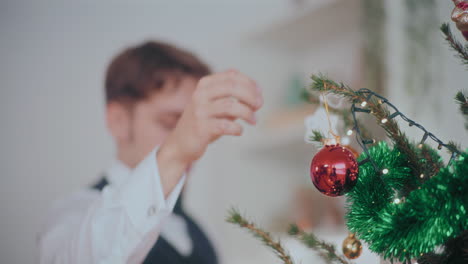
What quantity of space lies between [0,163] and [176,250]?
458 mm

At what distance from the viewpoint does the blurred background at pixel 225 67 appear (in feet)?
2.96

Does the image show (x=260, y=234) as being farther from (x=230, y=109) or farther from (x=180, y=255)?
(x=180, y=255)

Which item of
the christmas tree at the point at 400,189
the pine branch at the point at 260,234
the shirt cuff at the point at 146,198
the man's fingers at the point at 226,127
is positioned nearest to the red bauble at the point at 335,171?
the christmas tree at the point at 400,189

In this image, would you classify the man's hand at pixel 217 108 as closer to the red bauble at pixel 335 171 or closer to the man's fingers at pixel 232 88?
the man's fingers at pixel 232 88

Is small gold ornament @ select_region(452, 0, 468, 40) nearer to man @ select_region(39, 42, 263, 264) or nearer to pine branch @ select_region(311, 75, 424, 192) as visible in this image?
pine branch @ select_region(311, 75, 424, 192)

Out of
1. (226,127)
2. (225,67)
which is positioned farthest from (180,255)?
(225,67)

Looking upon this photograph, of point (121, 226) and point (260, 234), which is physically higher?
point (260, 234)

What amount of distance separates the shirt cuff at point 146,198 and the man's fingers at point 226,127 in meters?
0.14

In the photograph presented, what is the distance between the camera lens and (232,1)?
125 centimetres

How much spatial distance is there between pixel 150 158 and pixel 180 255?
12.5 inches

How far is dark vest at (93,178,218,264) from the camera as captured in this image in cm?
86

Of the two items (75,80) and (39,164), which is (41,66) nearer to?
(75,80)

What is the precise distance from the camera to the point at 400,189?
0.43m

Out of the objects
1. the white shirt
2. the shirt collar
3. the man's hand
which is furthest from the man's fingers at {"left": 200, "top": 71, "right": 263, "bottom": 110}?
the shirt collar
